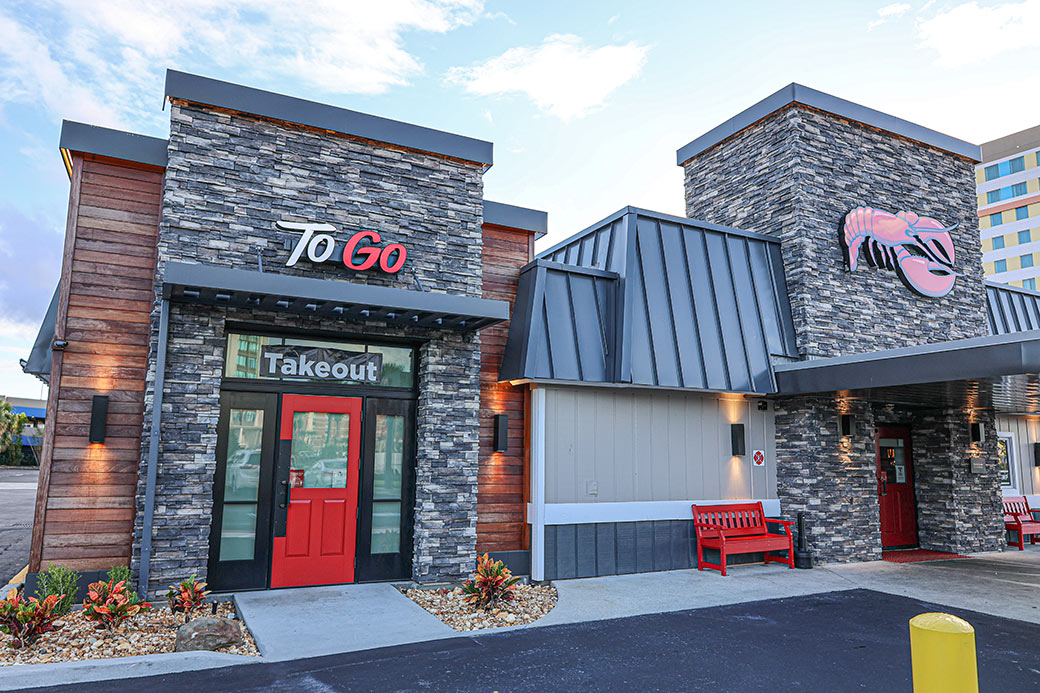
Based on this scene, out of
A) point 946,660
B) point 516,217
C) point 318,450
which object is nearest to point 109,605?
point 318,450

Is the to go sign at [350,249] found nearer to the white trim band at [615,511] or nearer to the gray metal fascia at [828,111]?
the white trim band at [615,511]

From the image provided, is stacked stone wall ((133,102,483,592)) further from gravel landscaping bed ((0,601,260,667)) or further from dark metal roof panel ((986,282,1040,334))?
dark metal roof panel ((986,282,1040,334))

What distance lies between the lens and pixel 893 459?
13.0 meters

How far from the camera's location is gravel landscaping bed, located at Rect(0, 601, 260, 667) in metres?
5.53

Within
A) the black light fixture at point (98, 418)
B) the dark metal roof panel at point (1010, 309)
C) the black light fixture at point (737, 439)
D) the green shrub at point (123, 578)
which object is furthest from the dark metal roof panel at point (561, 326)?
the dark metal roof panel at point (1010, 309)

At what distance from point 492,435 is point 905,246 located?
9.21 m

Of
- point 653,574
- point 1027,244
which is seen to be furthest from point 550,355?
point 1027,244

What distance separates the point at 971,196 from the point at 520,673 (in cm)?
1404

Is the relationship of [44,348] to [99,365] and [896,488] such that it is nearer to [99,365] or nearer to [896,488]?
[99,365]

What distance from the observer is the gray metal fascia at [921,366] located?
778 centimetres

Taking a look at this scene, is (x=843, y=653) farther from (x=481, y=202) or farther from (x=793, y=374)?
(x=481, y=202)

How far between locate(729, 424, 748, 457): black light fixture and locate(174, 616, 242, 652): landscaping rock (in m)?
7.97

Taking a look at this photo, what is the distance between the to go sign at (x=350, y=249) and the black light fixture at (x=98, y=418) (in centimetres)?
247

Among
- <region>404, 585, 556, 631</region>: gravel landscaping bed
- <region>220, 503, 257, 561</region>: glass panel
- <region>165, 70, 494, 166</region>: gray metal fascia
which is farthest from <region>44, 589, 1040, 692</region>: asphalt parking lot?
<region>165, 70, 494, 166</region>: gray metal fascia
